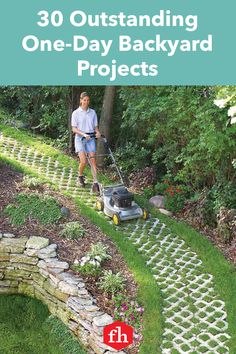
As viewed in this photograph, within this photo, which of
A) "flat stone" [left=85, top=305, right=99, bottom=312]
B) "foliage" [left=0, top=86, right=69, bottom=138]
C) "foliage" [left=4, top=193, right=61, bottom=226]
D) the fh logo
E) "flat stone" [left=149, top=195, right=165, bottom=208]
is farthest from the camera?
"foliage" [left=0, top=86, right=69, bottom=138]

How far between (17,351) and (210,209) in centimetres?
390

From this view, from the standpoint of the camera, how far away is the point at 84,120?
10.3 m

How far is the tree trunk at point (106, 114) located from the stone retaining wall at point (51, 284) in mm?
3777

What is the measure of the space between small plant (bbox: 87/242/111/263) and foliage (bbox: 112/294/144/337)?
2.65 ft

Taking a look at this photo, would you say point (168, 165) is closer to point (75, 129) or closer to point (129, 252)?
point (75, 129)

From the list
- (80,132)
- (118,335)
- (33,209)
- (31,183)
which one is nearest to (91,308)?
(118,335)


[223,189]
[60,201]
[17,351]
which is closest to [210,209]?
[223,189]

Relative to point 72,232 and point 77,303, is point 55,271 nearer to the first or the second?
point 77,303

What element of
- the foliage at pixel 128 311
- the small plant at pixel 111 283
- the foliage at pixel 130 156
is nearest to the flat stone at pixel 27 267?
the small plant at pixel 111 283

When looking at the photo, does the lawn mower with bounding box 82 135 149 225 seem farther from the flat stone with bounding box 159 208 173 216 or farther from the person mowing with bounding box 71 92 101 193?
the person mowing with bounding box 71 92 101 193

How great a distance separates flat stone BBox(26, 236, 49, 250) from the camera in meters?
8.80

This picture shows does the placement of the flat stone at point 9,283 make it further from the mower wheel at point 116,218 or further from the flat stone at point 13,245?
the mower wheel at point 116,218

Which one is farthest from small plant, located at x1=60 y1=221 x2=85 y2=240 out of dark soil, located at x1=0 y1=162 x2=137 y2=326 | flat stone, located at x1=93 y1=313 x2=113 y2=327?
flat stone, located at x1=93 y1=313 x2=113 y2=327

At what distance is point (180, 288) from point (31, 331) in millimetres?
2054
